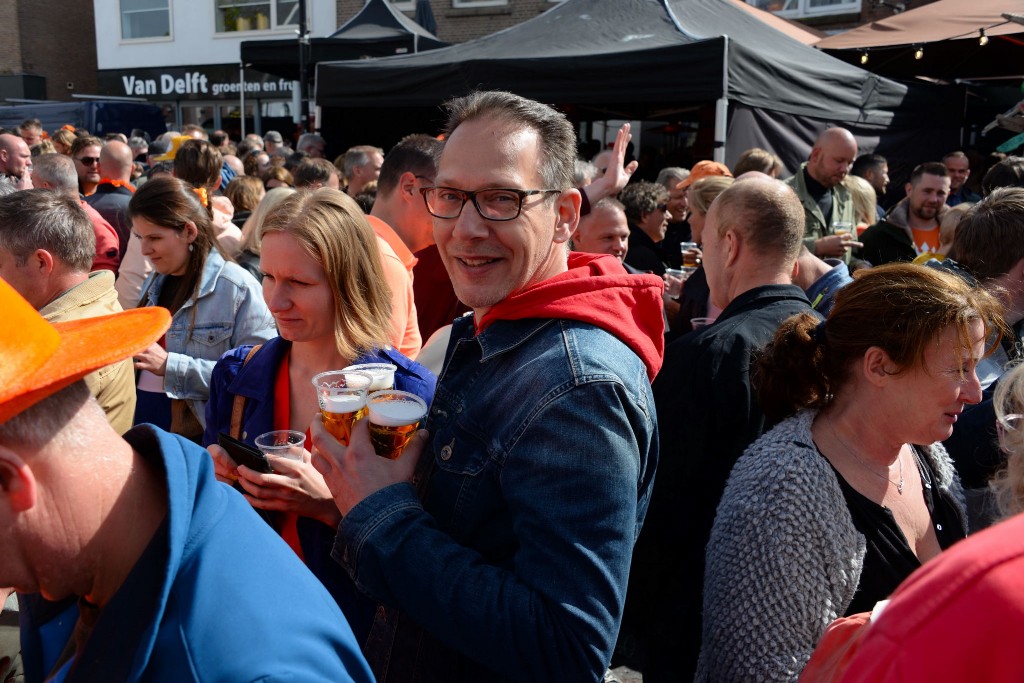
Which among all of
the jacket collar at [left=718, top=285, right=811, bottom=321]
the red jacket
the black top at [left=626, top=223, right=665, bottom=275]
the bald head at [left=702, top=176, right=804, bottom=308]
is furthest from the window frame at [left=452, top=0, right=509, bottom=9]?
the red jacket

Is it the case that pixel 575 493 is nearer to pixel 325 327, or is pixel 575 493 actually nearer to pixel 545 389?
A: pixel 545 389

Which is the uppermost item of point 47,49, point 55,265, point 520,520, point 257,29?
point 257,29

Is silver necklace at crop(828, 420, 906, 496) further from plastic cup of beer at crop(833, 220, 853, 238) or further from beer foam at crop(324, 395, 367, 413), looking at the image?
plastic cup of beer at crop(833, 220, 853, 238)

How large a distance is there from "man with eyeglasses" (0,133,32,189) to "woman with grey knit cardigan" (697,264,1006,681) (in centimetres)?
721

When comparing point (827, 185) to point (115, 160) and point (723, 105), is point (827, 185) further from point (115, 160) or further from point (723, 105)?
point (115, 160)

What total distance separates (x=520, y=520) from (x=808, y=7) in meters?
18.2

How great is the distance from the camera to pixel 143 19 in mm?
24047

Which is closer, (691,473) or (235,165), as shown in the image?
Answer: (691,473)

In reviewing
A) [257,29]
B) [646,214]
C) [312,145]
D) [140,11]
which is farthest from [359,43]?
[140,11]

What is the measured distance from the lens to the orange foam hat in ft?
3.20

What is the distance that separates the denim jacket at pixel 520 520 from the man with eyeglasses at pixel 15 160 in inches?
277

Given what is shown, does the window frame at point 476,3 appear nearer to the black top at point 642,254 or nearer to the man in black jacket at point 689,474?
the black top at point 642,254

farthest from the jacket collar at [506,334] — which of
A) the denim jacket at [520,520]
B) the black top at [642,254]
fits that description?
the black top at [642,254]

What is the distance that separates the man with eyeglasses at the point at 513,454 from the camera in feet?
4.51
